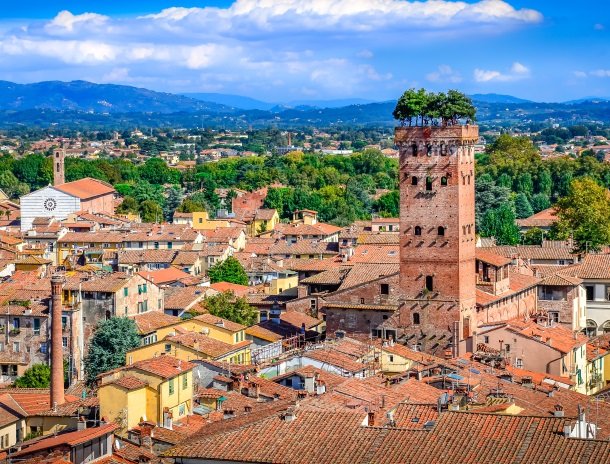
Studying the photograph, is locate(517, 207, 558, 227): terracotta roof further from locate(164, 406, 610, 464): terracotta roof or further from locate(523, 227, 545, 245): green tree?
locate(164, 406, 610, 464): terracotta roof

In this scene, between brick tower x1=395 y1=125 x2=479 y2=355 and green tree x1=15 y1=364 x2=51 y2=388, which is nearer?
green tree x1=15 y1=364 x2=51 y2=388

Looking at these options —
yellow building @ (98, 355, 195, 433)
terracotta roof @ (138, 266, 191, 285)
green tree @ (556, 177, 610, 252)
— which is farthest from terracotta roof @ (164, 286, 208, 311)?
green tree @ (556, 177, 610, 252)

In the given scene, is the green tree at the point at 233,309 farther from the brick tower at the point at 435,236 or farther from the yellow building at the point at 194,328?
the brick tower at the point at 435,236

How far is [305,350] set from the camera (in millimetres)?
44531

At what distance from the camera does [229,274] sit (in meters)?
68.8

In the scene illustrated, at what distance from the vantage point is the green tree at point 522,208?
340 ft

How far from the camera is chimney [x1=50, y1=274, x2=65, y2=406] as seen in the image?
42.9 m

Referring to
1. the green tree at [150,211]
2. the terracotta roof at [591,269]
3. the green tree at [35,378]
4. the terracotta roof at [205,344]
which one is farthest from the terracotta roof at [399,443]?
the green tree at [150,211]

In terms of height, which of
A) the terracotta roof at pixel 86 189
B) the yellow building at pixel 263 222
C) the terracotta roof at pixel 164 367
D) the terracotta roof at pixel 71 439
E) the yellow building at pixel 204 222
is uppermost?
the terracotta roof at pixel 86 189

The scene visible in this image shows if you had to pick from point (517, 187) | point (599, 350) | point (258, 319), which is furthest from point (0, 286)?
point (517, 187)

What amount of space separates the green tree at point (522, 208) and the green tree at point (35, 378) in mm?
57701

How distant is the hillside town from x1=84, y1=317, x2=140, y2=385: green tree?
9 cm

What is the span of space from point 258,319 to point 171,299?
4181mm

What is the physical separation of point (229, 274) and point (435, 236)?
20.0 metres
